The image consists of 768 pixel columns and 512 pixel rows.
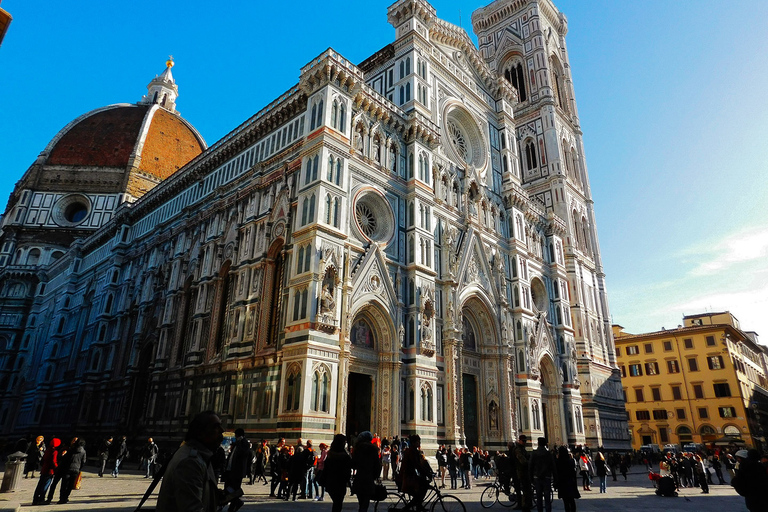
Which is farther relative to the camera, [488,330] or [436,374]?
[488,330]

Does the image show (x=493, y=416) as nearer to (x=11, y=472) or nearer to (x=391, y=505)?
(x=391, y=505)

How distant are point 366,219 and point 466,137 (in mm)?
13918

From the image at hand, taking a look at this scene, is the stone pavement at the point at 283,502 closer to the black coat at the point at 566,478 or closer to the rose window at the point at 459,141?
the black coat at the point at 566,478

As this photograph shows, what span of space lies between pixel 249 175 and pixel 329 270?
9929 mm

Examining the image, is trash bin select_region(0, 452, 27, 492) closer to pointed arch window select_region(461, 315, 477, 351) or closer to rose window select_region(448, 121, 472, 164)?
pointed arch window select_region(461, 315, 477, 351)

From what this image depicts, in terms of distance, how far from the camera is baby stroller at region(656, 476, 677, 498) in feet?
50.4

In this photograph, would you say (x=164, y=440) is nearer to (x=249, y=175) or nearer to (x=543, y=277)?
(x=249, y=175)

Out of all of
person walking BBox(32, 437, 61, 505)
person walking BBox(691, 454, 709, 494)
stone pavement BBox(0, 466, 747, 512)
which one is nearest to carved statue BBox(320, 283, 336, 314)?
stone pavement BBox(0, 466, 747, 512)

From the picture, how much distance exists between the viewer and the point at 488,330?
28594 mm

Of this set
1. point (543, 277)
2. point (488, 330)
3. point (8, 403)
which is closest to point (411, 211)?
point (488, 330)

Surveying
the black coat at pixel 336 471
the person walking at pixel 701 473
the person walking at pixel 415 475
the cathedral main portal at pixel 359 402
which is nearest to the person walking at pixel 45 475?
the black coat at pixel 336 471

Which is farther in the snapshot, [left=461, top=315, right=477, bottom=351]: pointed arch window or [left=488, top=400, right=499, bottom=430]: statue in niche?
[left=461, top=315, right=477, bottom=351]: pointed arch window

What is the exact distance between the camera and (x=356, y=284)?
20828 millimetres

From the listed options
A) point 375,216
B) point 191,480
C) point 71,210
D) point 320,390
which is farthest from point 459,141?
point 71,210
